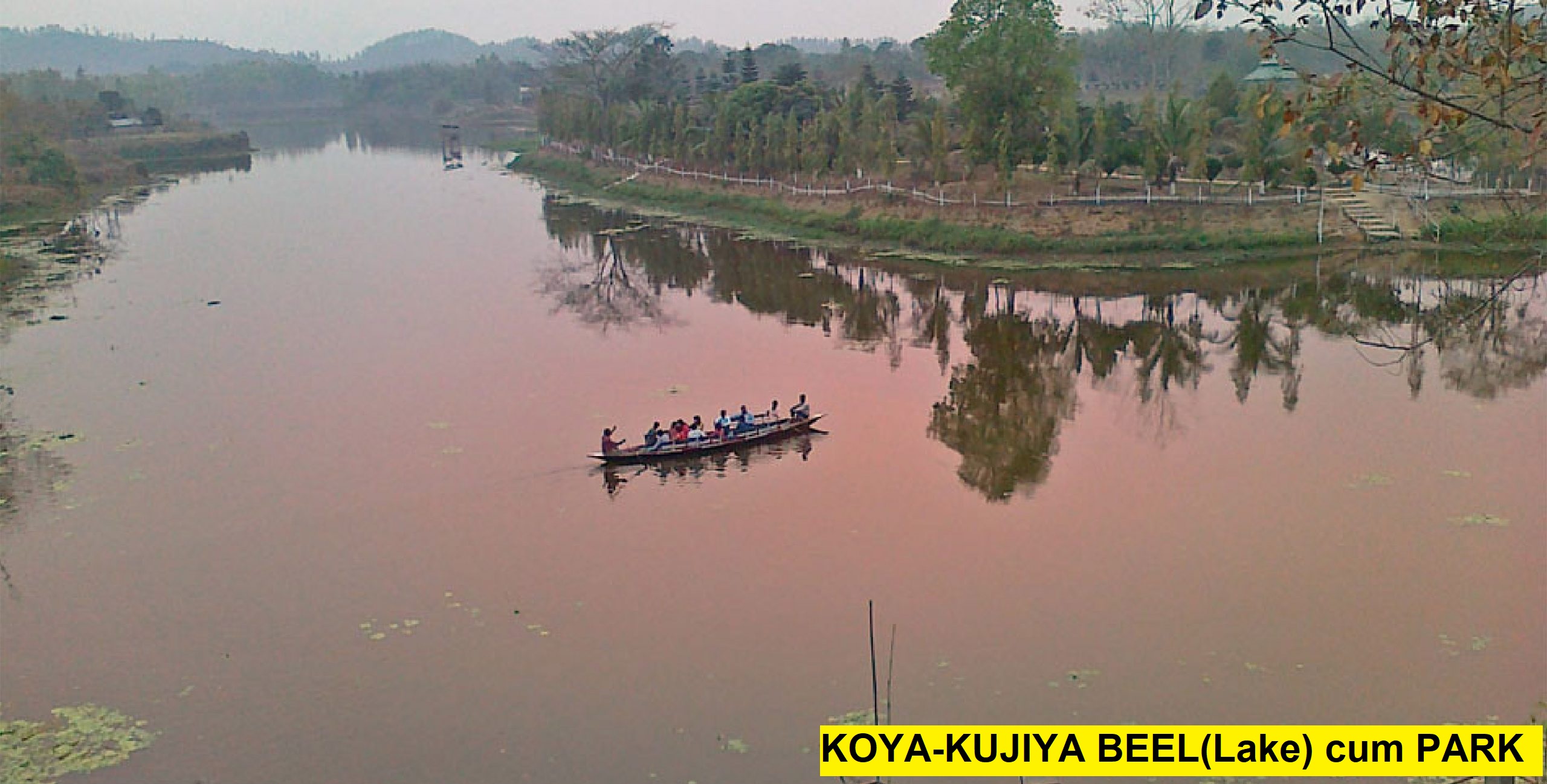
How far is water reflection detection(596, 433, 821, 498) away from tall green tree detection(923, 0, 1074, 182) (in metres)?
16.9

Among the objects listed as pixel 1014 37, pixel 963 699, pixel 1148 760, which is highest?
pixel 1014 37

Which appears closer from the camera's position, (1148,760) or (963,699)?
(1148,760)

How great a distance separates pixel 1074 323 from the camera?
2202 cm

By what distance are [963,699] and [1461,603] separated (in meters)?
4.73

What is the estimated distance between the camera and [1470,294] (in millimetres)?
22875

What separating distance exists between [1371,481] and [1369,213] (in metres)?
16.7

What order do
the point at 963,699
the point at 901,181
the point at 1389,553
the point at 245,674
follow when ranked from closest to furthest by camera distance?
the point at 963,699 < the point at 245,674 < the point at 1389,553 < the point at 901,181

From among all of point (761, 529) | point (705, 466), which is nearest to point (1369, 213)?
point (705, 466)

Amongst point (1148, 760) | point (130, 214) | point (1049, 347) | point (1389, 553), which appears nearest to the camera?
point (1148, 760)

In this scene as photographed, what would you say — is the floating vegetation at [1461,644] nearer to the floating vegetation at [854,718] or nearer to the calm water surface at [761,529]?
the calm water surface at [761,529]

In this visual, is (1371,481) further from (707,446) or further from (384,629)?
(384,629)

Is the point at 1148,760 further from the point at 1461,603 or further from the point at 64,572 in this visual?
the point at 64,572

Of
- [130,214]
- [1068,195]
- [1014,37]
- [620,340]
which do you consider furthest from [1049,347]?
[130,214]

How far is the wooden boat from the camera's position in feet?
49.0
